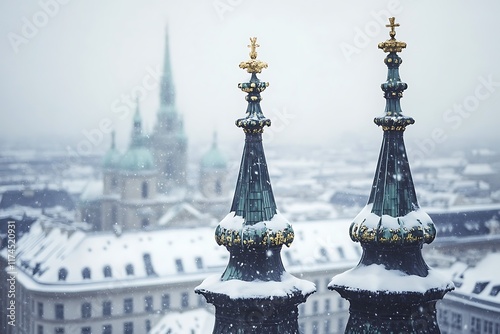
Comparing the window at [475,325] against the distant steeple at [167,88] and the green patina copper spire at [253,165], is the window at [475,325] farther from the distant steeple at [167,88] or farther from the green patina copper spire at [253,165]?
the distant steeple at [167,88]

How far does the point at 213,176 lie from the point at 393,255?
80759mm

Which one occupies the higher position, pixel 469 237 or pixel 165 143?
pixel 165 143

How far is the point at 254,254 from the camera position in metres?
12.7

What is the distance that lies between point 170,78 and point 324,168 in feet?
130

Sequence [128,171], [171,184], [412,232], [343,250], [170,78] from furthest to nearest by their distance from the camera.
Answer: [170,78]
[171,184]
[128,171]
[343,250]
[412,232]

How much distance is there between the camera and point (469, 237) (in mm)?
67188

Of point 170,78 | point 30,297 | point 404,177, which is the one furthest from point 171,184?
point 404,177

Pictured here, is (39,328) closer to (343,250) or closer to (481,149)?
(343,250)

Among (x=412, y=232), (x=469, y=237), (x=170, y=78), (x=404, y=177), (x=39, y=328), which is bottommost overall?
(x=39, y=328)

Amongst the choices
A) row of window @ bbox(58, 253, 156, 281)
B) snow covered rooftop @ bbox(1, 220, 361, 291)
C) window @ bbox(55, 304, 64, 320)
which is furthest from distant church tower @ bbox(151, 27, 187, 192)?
window @ bbox(55, 304, 64, 320)

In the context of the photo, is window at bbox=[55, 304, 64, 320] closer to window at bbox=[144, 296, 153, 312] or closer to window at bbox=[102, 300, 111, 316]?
window at bbox=[102, 300, 111, 316]

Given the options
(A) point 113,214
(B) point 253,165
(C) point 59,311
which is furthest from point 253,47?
(A) point 113,214

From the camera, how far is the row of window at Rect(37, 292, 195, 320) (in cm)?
5434

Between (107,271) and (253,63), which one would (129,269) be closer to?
(107,271)
